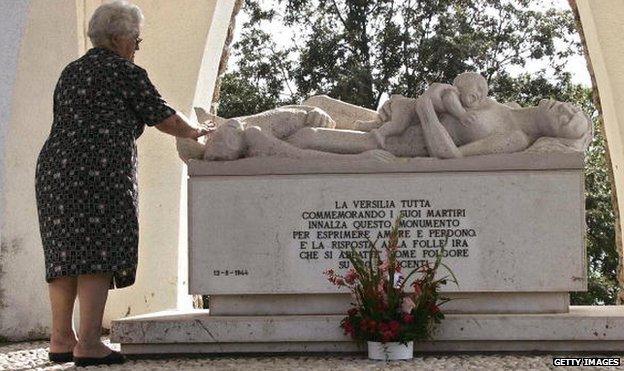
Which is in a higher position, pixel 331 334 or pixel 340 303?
pixel 340 303

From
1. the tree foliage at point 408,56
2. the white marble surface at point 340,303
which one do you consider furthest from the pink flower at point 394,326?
the tree foliage at point 408,56

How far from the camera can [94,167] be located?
4.92 meters

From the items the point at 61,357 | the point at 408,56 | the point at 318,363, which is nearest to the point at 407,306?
the point at 318,363

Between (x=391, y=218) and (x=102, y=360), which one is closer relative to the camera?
(x=102, y=360)

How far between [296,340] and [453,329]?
0.87 metres

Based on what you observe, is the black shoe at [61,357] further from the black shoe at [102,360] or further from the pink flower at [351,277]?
the pink flower at [351,277]

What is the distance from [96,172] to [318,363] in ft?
4.93

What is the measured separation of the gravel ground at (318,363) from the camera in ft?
16.0

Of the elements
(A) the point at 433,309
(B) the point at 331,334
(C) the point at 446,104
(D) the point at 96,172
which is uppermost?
(C) the point at 446,104

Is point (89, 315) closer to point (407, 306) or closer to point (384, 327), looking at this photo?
point (384, 327)

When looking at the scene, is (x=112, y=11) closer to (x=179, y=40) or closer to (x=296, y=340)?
(x=296, y=340)

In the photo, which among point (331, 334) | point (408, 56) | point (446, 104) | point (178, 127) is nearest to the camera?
point (178, 127)

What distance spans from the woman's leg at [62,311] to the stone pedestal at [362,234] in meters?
0.33

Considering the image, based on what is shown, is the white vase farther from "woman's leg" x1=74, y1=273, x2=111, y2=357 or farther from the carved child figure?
"woman's leg" x1=74, y1=273, x2=111, y2=357
